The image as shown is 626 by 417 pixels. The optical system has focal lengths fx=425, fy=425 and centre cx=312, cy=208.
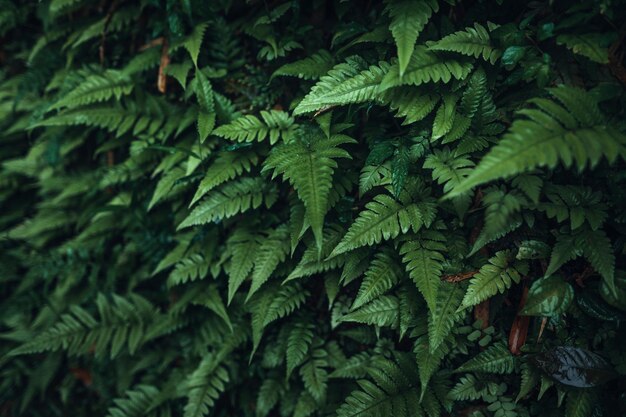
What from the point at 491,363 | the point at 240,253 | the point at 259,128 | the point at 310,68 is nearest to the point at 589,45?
the point at 310,68

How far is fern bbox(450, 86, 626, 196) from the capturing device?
1.67 meters

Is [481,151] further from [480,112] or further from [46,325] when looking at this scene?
[46,325]

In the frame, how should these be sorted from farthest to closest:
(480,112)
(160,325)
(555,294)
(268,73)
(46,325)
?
(46,325), (160,325), (268,73), (480,112), (555,294)

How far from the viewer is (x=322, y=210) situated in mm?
2107

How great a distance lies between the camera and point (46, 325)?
3.61 m

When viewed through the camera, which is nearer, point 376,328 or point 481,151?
point 481,151

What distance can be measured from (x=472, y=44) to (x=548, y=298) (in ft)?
4.36

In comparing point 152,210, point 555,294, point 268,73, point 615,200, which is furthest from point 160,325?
point 615,200

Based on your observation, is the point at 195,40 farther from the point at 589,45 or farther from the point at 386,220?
the point at 589,45

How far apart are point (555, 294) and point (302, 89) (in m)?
1.85

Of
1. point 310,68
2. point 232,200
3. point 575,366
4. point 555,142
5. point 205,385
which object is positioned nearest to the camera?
point 555,142

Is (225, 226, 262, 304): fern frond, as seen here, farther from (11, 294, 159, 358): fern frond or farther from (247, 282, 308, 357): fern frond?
(11, 294, 159, 358): fern frond

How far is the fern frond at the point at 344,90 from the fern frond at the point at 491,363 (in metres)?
1.47

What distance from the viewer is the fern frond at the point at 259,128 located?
2.50 meters
